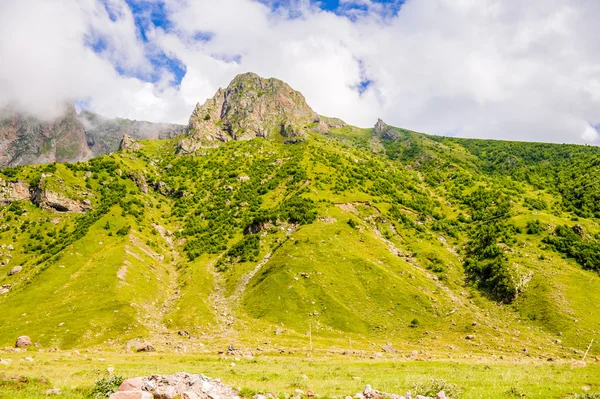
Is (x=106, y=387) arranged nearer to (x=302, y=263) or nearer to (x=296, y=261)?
(x=302, y=263)

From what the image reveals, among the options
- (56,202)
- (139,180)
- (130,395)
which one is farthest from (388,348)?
(139,180)

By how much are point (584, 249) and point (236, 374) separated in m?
105

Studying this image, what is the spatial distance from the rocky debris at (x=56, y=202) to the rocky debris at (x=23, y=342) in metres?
86.1

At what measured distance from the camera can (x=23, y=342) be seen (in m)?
55.8

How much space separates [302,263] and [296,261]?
1871 millimetres

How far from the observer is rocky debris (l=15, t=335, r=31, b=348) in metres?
55.2

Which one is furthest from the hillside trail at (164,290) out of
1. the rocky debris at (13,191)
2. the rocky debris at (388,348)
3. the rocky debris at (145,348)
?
the rocky debris at (13,191)

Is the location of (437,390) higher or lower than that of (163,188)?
lower

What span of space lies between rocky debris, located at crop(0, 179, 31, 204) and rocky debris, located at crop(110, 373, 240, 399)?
148m

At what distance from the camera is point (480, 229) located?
395ft

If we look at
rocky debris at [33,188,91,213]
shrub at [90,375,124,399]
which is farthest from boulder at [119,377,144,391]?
rocky debris at [33,188,91,213]

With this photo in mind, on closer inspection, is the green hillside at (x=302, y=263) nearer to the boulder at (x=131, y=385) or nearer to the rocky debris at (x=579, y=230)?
the rocky debris at (x=579, y=230)

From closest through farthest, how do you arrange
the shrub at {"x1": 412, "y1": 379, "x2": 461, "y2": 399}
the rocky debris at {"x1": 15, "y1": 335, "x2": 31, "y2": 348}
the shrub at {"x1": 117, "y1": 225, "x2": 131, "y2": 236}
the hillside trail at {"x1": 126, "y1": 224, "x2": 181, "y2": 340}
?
the shrub at {"x1": 412, "y1": 379, "x2": 461, "y2": 399}, the rocky debris at {"x1": 15, "y1": 335, "x2": 31, "y2": 348}, the hillside trail at {"x1": 126, "y1": 224, "x2": 181, "y2": 340}, the shrub at {"x1": 117, "y1": 225, "x2": 131, "y2": 236}

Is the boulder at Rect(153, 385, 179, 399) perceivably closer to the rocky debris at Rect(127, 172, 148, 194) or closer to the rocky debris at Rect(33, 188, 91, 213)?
the rocky debris at Rect(33, 188, 91, 213)
